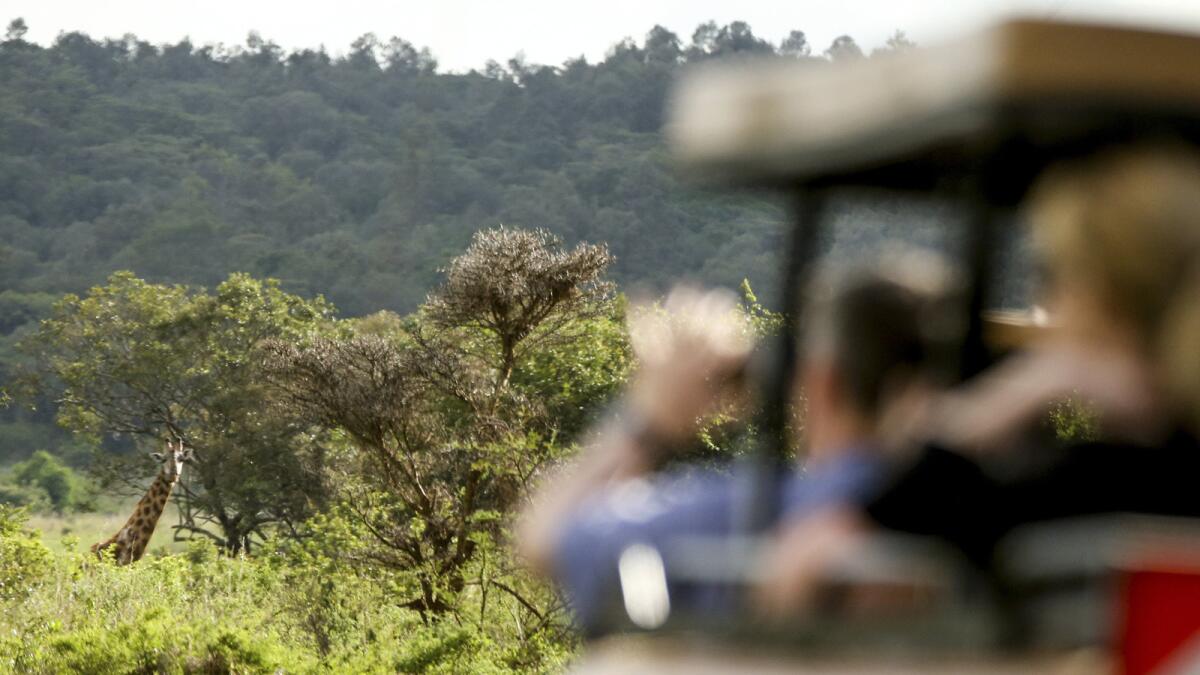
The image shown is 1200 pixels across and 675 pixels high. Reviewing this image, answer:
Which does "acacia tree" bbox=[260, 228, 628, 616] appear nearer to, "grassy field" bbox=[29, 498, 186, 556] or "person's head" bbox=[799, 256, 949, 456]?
"person's head" bbox=[799, 256, 949, 456]

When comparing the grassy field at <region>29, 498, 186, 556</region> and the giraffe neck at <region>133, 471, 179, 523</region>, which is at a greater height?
the giraffe neck at <region>133, 471, 179, 523</region>

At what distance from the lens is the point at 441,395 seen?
1443cm

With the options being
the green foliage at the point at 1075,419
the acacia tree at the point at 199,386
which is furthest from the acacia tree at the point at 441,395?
the acacia tree at the point at 199,386

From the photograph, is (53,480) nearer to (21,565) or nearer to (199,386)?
(199,386)

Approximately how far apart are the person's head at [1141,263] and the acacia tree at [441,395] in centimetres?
1043

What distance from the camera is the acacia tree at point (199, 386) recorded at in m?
32.9

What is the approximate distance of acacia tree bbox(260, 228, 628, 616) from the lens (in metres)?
12.7

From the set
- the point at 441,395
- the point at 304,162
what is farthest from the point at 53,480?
the point at 441,395

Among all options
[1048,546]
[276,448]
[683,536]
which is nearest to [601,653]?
[683,536]

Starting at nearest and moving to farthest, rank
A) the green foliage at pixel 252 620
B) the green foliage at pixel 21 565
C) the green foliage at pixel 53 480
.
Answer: the green foliage at pixel 252 620
the green foliage at pixel 21 565
the green foliage at pixel 53 480

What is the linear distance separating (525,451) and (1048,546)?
1022 cm

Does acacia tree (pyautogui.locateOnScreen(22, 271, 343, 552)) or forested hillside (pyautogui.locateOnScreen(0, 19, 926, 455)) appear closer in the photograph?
acacia tree (pyautogui.locateOnScreen(22, 271, 343, 552))

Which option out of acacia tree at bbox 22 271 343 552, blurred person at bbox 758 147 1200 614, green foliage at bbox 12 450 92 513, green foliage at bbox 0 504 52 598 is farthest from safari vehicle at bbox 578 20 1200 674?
green foliage at bbox 12 450 92 513

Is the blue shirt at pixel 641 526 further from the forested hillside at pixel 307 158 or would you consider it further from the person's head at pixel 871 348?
the forested hillside at pixel 307 158
